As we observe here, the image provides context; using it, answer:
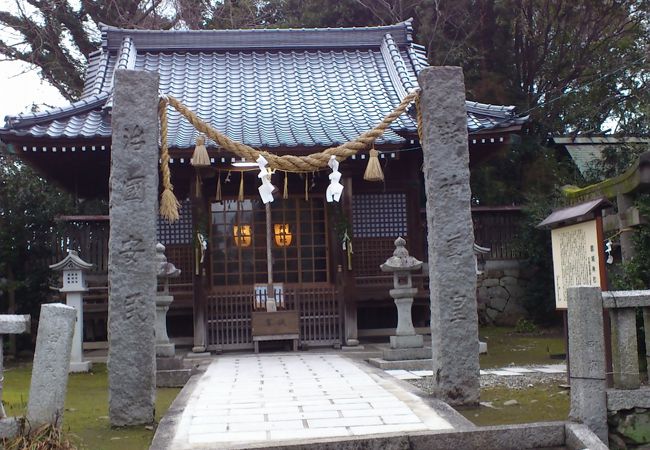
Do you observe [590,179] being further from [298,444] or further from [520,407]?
[298,444]

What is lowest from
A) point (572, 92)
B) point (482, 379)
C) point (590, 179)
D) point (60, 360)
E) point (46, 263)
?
point (482, 379)

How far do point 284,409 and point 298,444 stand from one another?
1574 millimetres

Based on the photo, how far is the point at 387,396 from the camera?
22.5 ft

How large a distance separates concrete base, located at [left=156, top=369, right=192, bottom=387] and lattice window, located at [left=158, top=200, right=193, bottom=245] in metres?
4.47

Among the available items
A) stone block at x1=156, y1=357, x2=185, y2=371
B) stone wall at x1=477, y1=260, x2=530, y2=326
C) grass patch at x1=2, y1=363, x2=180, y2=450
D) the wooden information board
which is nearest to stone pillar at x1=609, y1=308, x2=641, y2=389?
the wooden information board

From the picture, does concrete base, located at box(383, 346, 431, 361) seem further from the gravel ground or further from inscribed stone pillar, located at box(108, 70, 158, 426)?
inscribed stone pillar, located at box(108, 70, 158, 426)

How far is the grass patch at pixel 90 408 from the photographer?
5.43m

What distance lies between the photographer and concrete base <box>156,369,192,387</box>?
349 inches

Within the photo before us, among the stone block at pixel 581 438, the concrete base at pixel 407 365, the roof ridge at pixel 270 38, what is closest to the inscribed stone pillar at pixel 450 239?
the stone block at pixel 581 438

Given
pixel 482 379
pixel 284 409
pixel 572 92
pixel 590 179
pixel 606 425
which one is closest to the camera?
pixel 606 425

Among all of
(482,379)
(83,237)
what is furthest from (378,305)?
(83,237)

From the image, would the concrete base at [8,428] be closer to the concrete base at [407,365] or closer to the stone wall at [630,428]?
the stone wall at [630,428]

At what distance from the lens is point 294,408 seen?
20.9 feet

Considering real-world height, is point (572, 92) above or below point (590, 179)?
above
